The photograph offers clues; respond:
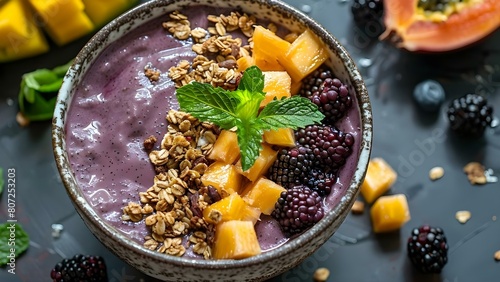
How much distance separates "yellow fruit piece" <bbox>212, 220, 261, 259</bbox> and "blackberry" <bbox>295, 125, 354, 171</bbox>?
0.27 m

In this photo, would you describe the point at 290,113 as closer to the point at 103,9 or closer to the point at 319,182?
the point at 319,182

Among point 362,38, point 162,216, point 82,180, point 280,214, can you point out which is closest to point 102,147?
point 82,180

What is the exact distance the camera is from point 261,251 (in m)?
2.07

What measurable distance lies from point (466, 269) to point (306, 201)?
81cm

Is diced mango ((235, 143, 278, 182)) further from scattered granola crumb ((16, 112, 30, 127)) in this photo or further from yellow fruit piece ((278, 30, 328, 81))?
scattered granola crumb ((16, 112, 30, 127))

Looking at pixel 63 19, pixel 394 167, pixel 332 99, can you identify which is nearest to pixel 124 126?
pixel 332 99

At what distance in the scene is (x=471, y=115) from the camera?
2.68 meters

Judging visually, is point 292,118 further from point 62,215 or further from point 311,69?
point 62,215

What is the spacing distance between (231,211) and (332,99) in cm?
43

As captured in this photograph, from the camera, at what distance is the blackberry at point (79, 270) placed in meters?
2.43

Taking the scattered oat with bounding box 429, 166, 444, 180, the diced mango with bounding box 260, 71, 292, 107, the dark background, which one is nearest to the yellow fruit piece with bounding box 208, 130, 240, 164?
the diced mango with bounding box 260, 71, 292, 107

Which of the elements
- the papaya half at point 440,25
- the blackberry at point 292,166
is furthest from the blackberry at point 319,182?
the papaya half at point 440,25

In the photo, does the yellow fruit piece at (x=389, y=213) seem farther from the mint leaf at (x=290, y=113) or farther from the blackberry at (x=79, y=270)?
the blackberry at (x=79, y=270)

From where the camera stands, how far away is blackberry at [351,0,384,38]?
2.82m
